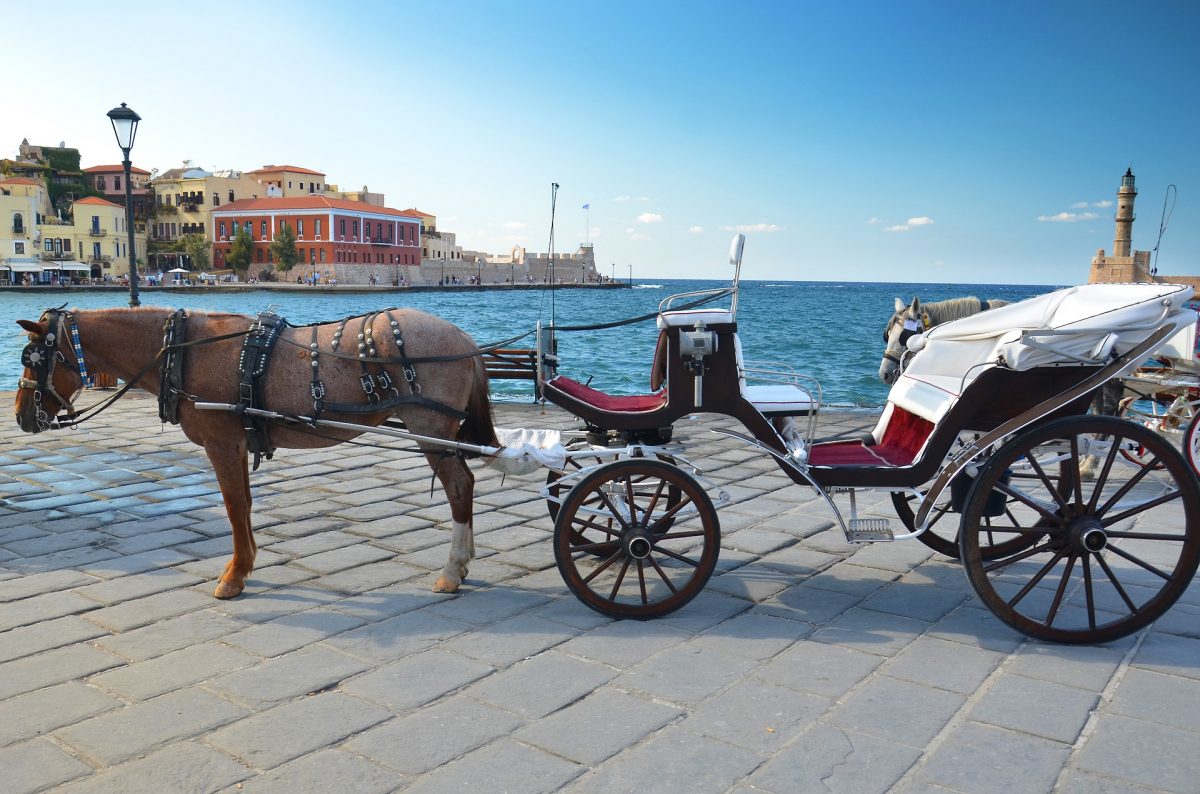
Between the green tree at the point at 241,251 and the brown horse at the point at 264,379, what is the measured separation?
7500 centimetres

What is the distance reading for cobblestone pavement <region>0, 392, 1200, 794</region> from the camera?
8.40 feet

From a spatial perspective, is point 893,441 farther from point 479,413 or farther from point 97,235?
point 97,235

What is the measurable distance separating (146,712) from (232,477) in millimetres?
1416

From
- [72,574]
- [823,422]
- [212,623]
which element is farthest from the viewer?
[823,422]

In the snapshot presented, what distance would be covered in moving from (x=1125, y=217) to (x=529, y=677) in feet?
135

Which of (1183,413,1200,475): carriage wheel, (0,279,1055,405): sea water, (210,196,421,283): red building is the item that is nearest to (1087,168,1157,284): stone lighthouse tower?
(0,279,1055,405): sea water

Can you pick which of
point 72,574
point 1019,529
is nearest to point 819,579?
point 1019,529

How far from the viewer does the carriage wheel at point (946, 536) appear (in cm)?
421

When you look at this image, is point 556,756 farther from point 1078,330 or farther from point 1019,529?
point 1078,330

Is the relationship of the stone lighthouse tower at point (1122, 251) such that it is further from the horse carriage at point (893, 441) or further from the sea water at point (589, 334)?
the horse carriage at point (893, 441)

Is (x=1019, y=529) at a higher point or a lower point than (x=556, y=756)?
higher

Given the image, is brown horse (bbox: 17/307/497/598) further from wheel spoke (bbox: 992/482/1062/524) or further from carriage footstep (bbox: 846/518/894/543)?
wheel spoke (bbox: 992/482/1062/524)

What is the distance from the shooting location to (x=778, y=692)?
3068mm

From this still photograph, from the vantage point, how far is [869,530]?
148 inches
